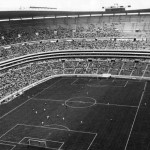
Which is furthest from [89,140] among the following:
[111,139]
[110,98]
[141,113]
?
[110,98]

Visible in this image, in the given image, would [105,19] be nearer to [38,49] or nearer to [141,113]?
[38,49]

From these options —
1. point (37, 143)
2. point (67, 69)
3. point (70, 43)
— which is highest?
point (70, 43)

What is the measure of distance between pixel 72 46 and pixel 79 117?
5598 centimetres

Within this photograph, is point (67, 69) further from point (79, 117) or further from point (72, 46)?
point (79, 117)

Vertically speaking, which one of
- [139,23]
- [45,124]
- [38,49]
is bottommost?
[45,124]

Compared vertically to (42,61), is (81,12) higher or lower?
higher

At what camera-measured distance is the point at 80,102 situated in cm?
7112

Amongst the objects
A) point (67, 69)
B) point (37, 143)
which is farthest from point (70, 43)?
point (37, 143)

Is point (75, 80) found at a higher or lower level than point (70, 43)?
lower

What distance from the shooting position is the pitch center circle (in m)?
68.8

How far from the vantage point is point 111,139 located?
164 feet

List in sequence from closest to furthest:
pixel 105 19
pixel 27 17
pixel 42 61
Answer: pixel 42 61
pixel 27 17
pixel 105 19

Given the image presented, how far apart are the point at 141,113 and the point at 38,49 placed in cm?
5737

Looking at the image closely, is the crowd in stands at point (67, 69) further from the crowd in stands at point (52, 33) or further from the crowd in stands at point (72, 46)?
the crowd in stands at point (52, 33)
